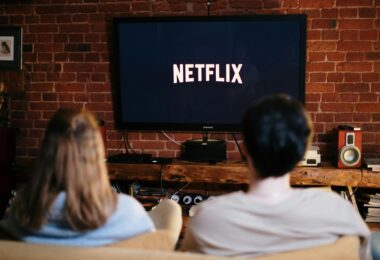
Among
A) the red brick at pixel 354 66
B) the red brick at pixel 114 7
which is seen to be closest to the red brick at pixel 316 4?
the red brick at pixel 354 66

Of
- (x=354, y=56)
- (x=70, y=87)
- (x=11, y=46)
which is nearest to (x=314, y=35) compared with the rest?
(x=354, y=56)

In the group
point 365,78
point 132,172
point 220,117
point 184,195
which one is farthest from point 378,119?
point 132,172

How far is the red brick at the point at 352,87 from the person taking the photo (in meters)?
3.77

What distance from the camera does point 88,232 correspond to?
58.5 inches

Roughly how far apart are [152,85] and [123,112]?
13.1 inches

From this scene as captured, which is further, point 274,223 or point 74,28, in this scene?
point 74,28

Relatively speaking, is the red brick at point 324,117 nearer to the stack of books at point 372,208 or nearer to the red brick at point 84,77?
the stack of books at point 372,208

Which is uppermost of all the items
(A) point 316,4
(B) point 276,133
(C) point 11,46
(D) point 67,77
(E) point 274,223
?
(A) point 316,4

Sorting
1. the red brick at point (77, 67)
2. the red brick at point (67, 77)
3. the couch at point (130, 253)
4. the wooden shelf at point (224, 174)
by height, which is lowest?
the wooden shelf at point (224, 174)

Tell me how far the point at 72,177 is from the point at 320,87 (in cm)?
276

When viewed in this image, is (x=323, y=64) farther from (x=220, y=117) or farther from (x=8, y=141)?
(x=8, y=141)

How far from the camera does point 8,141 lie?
3.94m

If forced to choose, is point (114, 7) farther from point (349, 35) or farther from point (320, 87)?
point (349, 35)

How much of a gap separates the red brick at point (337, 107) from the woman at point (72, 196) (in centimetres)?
265
